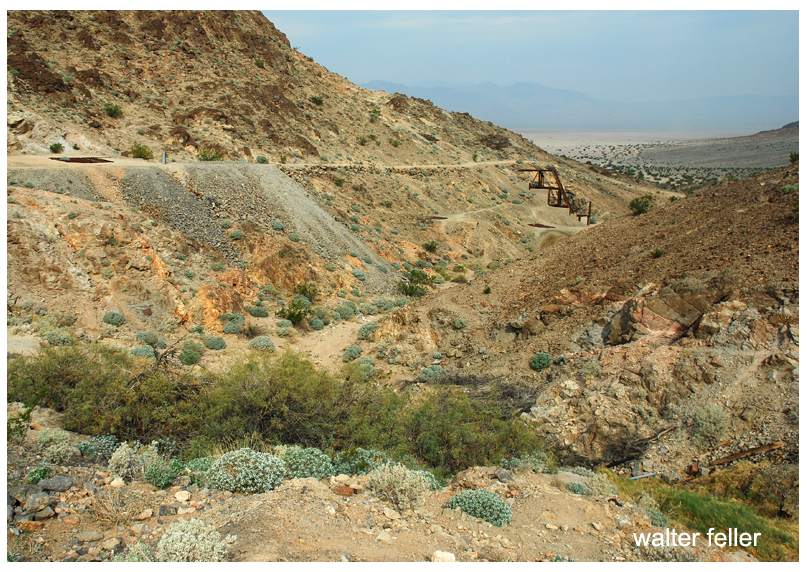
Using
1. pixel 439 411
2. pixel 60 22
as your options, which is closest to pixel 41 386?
pixel 439 411

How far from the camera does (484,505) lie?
6.93 meters

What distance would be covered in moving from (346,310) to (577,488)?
1425cm

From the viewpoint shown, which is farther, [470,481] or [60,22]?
[60,22]

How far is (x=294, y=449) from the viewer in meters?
8.16

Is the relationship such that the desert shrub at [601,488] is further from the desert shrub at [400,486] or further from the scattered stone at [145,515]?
the scattered stone at [145,515]

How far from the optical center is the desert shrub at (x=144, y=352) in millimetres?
14298

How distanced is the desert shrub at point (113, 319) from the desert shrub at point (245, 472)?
424 inches

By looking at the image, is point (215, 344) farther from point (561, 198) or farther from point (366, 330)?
point (561, 198)

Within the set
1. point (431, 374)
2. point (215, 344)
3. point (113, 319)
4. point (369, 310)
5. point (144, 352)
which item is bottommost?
point (431, 374)

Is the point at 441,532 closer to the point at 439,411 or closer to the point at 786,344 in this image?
the point at 439,411

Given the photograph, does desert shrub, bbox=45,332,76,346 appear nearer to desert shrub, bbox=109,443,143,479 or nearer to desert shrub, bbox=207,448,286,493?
desert shrub, bbox=109,443,143,479

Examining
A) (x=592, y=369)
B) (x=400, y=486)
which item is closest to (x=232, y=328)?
(x=592, y=369)

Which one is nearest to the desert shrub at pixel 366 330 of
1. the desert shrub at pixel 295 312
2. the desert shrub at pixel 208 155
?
the desert shrub at pixel 295 312

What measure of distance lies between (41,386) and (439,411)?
7.26 m
